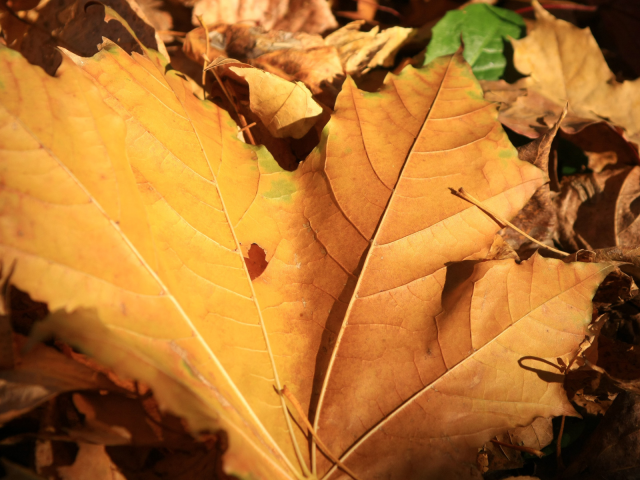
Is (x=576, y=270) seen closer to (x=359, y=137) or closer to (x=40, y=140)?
(x=359, y=137)

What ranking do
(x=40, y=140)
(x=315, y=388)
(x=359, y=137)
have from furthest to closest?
1. (x=359, y=137)
2. (x=315, y=388)
3. (x=40, y=140)

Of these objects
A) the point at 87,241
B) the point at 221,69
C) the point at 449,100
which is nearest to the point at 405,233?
the point at 449,100

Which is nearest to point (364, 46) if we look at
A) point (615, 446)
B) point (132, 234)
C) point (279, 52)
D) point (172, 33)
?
point (279, 52)

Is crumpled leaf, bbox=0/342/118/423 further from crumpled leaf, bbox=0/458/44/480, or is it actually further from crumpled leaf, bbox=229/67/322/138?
crumpled leaf, bbox=229/67/322/138

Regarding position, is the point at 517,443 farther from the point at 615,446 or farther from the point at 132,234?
the point at 132,234

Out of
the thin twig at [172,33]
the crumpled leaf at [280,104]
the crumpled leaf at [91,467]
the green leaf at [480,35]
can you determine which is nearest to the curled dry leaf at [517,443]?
the crumpled leaf at [91,467]

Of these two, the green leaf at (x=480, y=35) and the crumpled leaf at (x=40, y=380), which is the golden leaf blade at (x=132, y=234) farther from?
the green leaf at (x=480, y=35)
